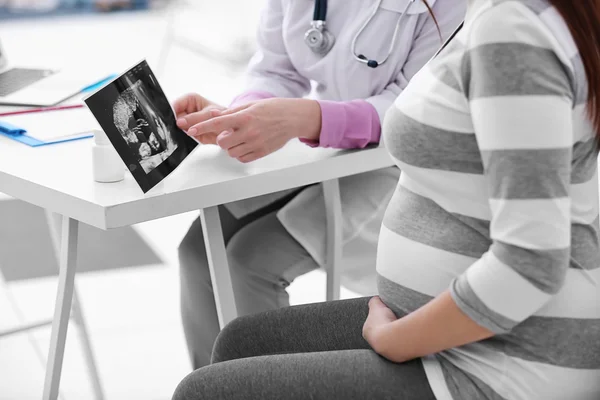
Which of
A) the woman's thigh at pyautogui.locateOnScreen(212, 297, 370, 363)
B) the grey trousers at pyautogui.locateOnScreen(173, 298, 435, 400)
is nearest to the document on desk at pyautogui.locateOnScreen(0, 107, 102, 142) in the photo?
the woman's thigh at pyautogui.locateOnScreen(212, 297, 370, 363)

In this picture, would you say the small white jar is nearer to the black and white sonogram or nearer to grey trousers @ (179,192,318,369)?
the black and white sonogram

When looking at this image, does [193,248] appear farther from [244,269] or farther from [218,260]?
[218,260]

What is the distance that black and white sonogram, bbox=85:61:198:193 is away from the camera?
1.14 metres

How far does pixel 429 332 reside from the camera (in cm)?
90

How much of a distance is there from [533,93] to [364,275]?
3.16 ft

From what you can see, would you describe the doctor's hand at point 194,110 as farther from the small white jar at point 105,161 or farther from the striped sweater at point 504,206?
the striped sweater at point 504,206

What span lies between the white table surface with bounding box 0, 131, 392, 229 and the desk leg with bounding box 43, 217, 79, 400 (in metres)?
0.13

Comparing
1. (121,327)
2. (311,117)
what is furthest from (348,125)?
(121,327)

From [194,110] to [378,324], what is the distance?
0.65m

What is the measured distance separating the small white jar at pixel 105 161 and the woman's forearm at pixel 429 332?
49 centimetres

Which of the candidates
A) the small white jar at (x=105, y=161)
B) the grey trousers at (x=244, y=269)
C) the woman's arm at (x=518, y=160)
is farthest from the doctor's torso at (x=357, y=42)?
the woman's arm at (x=518, y=160)

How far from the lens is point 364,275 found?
172 centimetres

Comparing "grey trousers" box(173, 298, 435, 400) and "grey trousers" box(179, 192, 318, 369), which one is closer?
"grey trousers" box(173, 298, 435, 400)

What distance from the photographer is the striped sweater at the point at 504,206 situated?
811 mm
